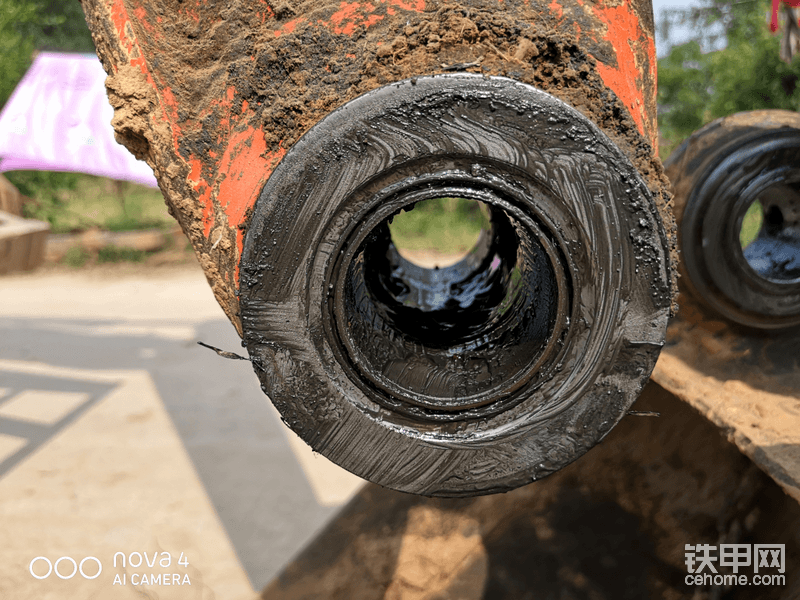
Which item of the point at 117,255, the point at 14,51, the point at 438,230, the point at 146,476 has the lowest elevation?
the point at 146,476

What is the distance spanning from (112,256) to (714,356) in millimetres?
9470

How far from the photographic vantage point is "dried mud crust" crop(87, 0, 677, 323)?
97 centimetres

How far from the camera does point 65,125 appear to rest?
7.22m

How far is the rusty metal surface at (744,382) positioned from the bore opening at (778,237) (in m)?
0.23

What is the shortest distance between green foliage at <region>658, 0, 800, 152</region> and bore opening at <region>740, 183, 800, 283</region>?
6056 millimetres

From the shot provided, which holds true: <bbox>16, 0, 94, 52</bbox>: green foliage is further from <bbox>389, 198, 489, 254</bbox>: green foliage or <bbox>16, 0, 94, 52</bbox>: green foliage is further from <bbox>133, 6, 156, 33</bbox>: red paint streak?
<bbox>133, 6, 156, 33</bbox>: red paint streak

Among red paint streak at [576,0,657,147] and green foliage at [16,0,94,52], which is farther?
green foliage at [16,0,94,52]

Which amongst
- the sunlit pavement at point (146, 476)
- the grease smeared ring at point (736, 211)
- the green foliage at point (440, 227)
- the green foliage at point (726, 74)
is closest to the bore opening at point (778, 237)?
the grease smeared ring at point (736, 211)

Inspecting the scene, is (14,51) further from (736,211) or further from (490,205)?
(490,205)

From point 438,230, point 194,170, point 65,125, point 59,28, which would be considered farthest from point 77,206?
point 194,170

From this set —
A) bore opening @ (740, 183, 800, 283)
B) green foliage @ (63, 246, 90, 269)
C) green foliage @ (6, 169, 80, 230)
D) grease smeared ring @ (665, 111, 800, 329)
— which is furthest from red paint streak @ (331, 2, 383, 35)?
green foliage @ (6, 169, 80, 230)

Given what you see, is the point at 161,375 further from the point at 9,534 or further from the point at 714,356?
the point at 714,356

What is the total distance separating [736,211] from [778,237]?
0.39 m

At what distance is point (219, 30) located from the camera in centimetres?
109
